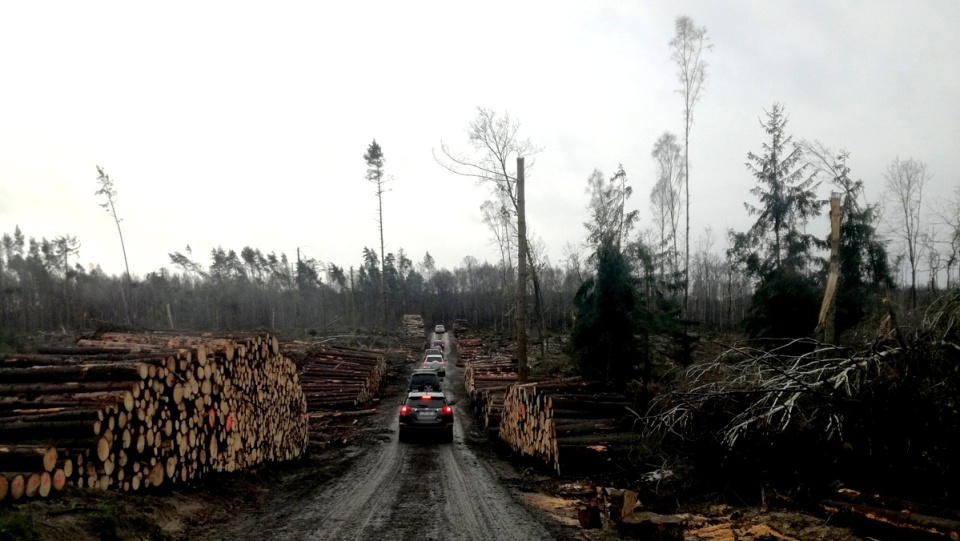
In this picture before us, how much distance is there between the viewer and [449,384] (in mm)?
38781

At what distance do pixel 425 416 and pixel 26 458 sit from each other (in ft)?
39.8

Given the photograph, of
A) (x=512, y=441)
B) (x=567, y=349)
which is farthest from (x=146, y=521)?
(x=567, y=349)

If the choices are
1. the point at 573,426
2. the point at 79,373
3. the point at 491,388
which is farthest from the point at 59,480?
the point at 491,388

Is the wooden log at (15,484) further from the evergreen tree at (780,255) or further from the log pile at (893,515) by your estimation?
the evergreen tree at (780,255)

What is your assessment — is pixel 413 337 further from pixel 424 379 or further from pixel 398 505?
pixel 398 505

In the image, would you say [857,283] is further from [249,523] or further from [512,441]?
[249,523]

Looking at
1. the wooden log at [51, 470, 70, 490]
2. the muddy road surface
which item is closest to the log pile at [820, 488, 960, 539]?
the muddy road surface

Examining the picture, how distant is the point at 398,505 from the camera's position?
9.39 meters

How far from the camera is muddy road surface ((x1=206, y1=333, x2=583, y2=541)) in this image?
775 centimetres

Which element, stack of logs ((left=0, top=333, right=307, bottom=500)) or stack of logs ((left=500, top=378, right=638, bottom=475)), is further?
stack of logs ((left=500, top=378, right=638, bottom=475))

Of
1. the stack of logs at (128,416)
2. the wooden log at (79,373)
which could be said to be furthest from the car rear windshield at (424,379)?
the wooden log at (79,373)

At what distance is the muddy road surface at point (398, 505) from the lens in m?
7.75

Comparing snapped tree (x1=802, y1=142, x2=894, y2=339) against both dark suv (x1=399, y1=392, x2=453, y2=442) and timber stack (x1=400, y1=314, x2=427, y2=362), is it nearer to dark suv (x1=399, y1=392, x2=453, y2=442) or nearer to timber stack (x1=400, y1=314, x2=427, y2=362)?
dark suv (x1=399, y1=392, x2=453, y2=442)

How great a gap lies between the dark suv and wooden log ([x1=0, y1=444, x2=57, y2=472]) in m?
11.9
